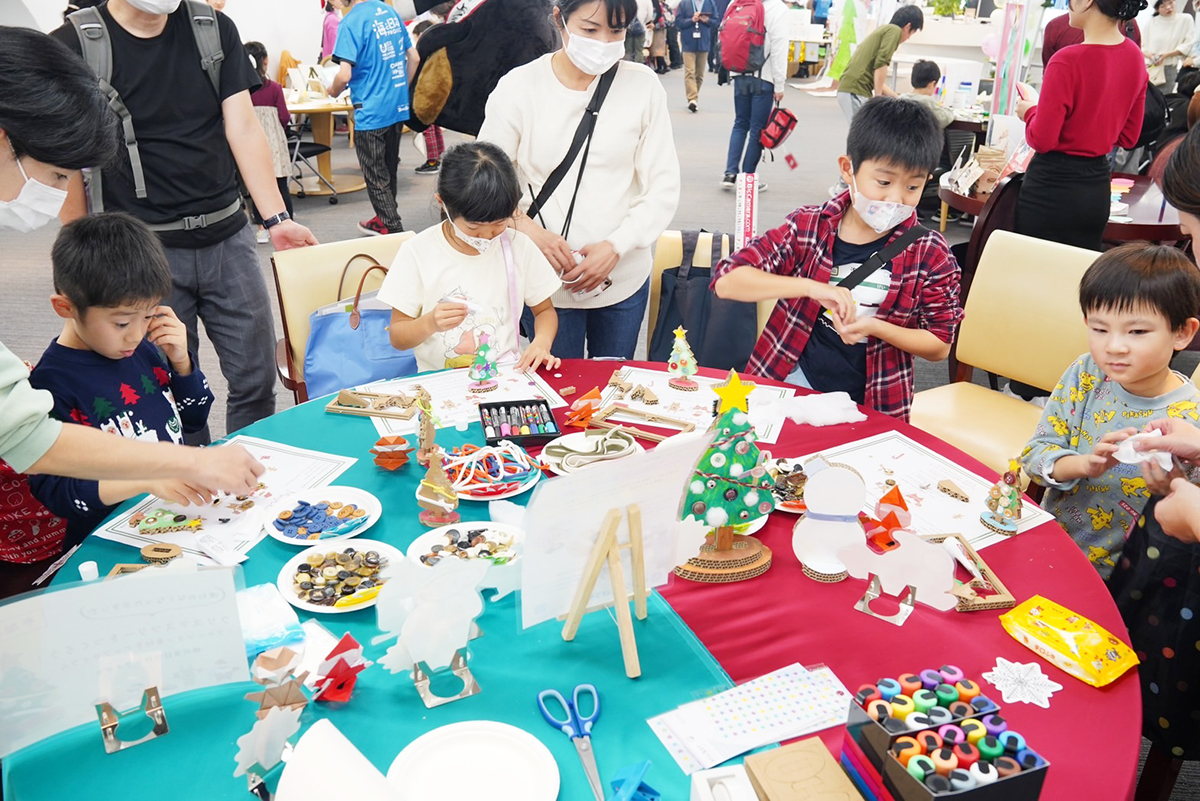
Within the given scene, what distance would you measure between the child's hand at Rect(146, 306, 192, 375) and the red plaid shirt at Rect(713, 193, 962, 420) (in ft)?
4.23

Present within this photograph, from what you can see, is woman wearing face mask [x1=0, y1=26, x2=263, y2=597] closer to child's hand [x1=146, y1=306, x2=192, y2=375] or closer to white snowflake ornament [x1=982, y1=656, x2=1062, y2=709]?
child's hand [x1=146, y1=306, x2=192, y2=375]

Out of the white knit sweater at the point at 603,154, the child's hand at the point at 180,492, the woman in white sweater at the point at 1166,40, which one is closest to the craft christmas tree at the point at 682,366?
the white knit sweater at the point at 603,154

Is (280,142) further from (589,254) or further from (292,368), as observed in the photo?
(589,254)

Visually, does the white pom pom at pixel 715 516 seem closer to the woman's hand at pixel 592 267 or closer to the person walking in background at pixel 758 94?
the woman's hand at pixel 592 267

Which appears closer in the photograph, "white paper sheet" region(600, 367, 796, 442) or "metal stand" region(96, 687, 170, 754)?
"metal stand" region(96, 687, 170, 754)

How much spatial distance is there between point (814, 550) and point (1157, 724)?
2.21 ft

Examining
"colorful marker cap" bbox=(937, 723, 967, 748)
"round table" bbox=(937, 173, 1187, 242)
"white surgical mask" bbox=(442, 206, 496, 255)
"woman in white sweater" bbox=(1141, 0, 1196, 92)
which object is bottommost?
"colorful marker cap" bbox=(937, 723, 967, 748)

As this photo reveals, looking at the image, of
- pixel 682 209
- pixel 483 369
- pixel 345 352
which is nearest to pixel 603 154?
pixel 483 369

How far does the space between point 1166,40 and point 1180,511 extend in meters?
7.92

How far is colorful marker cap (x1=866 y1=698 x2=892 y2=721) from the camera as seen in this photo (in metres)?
0.88

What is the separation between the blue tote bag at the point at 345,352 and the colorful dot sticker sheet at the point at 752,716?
53.9 inches

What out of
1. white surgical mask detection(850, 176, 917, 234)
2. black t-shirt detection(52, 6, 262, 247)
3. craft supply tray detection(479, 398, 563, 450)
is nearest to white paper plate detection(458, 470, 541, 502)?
craft supply tray detection(479, 398, 563, 450)

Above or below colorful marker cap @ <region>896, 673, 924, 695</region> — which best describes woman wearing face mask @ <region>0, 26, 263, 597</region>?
above

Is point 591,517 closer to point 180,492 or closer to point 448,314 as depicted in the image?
point 180,492
